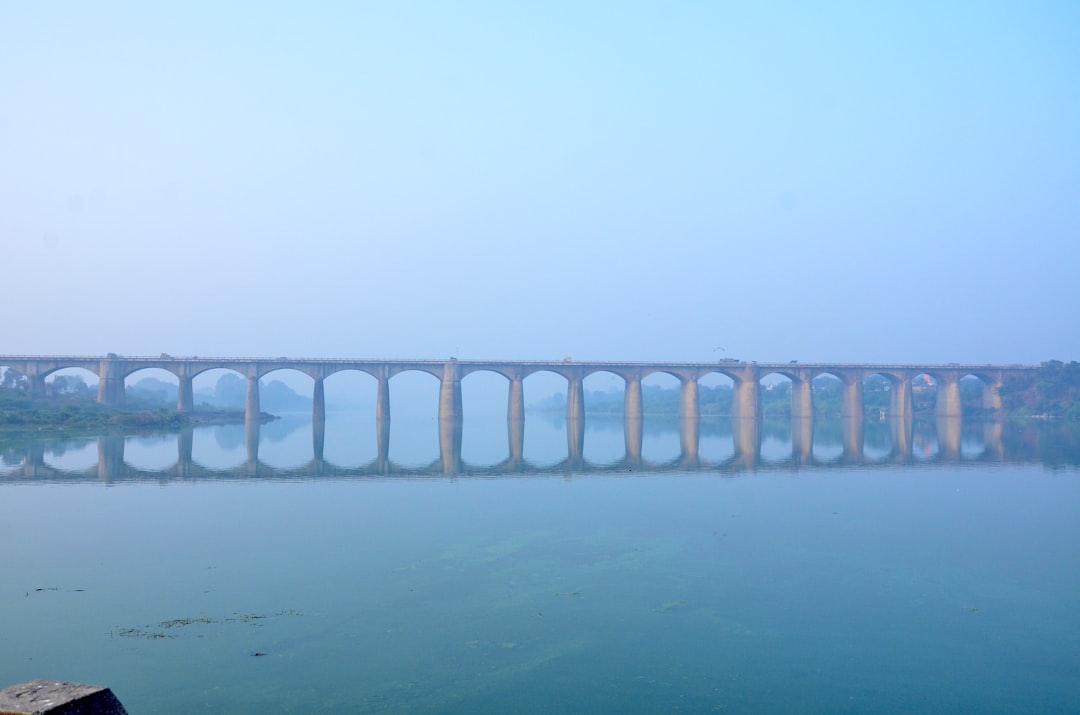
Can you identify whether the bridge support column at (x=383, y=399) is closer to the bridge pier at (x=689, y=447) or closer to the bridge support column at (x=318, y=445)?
the bridge support column at (x=318, y=445)

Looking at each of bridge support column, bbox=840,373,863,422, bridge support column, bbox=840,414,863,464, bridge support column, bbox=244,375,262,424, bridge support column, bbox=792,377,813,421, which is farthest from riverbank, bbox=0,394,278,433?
bridge support column, bbox=840,373,863,422

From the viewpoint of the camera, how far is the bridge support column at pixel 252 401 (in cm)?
5959

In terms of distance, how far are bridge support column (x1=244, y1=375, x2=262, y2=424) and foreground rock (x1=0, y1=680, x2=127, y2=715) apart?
2287 inches

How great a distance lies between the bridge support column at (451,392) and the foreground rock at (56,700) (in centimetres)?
5703

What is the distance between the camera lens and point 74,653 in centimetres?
790

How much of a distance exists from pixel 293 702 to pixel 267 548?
6633 mm

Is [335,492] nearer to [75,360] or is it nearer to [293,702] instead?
[293,702]

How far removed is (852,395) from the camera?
6769cm

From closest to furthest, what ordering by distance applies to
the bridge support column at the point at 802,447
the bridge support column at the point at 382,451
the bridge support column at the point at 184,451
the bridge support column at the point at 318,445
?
the bridge support column at the point at 184,451 → the bridge support column at the point at 382,451 → the bridge support column at the point at 802,447 → the bridge support column at the point at 318,445

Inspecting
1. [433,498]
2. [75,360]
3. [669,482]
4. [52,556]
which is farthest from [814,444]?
[75,360]

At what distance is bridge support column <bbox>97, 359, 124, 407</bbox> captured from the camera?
184ft

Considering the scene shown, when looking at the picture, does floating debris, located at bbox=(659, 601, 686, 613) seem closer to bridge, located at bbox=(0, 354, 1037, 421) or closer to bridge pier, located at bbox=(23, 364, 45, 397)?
bridge, located at bbox=(0, 354, 1037, 421)

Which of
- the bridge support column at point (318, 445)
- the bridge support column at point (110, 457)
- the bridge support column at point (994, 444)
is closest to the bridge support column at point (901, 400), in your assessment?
the bridge support column at point (994, 444)

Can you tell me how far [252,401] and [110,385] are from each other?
9422 millimetres
